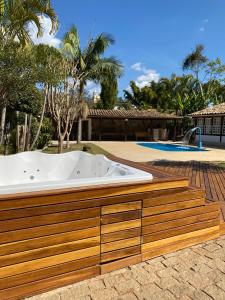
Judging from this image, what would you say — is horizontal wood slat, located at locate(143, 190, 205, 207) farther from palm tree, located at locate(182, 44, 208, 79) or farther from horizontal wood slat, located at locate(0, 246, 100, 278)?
palm tree, located at locate(182, 44, 208, 79)

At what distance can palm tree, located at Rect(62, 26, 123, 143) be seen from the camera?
16.4m

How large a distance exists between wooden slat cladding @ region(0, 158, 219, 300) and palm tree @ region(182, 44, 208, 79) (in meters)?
29.2

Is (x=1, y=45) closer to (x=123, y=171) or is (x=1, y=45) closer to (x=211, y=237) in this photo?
(x=123, y=171)

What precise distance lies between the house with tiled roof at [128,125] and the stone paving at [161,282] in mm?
20534

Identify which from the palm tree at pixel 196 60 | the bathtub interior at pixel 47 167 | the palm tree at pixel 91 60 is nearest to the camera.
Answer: the bathtub interior at pixel 47 167

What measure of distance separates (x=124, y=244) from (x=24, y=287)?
1079mm

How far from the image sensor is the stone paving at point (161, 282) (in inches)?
92.7

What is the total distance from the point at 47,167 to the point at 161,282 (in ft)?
11.8

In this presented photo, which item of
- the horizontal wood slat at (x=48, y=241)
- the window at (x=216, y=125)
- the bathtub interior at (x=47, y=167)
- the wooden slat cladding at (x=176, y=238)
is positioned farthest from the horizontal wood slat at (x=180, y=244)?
the window at (x=216, y=125)

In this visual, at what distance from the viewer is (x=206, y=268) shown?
2.79 metres

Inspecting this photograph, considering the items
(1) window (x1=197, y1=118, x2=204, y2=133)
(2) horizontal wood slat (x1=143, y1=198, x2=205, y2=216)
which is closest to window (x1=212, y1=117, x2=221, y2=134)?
(1) window (x1=197, y1=118, x2=204, y2=133)

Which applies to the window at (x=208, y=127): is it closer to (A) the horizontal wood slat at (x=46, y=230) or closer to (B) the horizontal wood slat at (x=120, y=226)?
(B) the horizontal wood slat at (x=120, y=226)

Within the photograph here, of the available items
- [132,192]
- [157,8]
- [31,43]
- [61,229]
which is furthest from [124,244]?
[157,8]

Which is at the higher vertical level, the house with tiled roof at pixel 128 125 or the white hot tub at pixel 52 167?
the house with tiled roof at pixel 128 125
